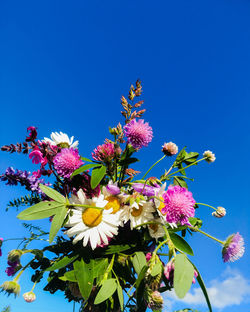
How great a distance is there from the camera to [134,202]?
0.65m

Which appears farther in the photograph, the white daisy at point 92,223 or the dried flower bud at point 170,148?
the dried flower bud at point 170,148

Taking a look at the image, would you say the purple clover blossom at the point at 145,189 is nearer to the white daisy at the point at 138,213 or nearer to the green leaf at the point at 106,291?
the white daisy at the point at 138,213

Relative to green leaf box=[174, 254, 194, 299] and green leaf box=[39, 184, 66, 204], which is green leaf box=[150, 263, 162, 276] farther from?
green leaf box=[39, 184, 66, 204]

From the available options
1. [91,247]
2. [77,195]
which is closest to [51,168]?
[77,195]

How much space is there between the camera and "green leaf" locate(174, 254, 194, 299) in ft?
1.52

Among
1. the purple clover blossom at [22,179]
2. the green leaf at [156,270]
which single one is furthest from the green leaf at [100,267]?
the purple clover blossom at [22,179]

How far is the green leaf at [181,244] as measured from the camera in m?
0.56

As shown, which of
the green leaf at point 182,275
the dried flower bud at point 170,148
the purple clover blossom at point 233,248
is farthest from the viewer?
the dried flower bud at point 170,148

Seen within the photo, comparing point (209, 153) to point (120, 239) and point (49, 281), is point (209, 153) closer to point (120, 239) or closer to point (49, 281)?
point (120, 239)

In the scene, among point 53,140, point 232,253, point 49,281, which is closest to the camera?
point 232,253

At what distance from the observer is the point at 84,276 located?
60 centimetres

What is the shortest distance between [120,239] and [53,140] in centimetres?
34

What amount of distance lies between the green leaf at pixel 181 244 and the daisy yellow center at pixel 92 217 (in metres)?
0.18

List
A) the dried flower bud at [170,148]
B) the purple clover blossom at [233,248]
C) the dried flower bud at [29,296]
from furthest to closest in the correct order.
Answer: the dried flower bud at [170,148]
the dried flower bud at [29,296]
the purple clover blossom at [233,248]
